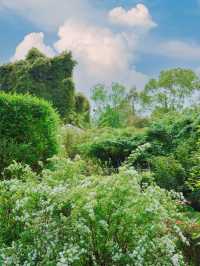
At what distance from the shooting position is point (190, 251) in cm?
611

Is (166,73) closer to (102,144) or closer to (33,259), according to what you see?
(102,144)

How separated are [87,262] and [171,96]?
30.2m

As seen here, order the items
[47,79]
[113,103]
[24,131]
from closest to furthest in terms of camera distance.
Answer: [24,131] < [47,79] < [113,103]

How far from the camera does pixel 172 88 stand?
110 feet

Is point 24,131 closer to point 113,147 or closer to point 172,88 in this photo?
point 113,147

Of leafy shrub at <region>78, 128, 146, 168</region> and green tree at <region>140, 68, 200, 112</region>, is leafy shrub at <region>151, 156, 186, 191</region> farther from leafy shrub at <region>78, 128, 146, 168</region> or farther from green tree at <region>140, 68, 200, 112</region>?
green tree at <region>140, 68, 200, 112</region>

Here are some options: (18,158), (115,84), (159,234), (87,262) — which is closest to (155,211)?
(159,234)

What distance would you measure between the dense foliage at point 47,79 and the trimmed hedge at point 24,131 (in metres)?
18.5

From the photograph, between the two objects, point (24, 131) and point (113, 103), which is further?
point (113, 103)

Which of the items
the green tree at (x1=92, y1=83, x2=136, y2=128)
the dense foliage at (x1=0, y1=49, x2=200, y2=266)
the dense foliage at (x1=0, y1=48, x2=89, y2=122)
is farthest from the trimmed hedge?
the green tree at (x1=92, y1=83, x2=136, y2=128)

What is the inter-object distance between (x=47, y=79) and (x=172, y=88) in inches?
378

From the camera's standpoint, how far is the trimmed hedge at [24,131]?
928 centimetres

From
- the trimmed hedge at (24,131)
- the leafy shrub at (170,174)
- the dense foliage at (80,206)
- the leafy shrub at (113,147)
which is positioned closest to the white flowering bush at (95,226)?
the dense foliage at (80,206)

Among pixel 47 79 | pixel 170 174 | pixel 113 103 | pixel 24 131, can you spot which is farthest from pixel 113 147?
pixel 113 103
